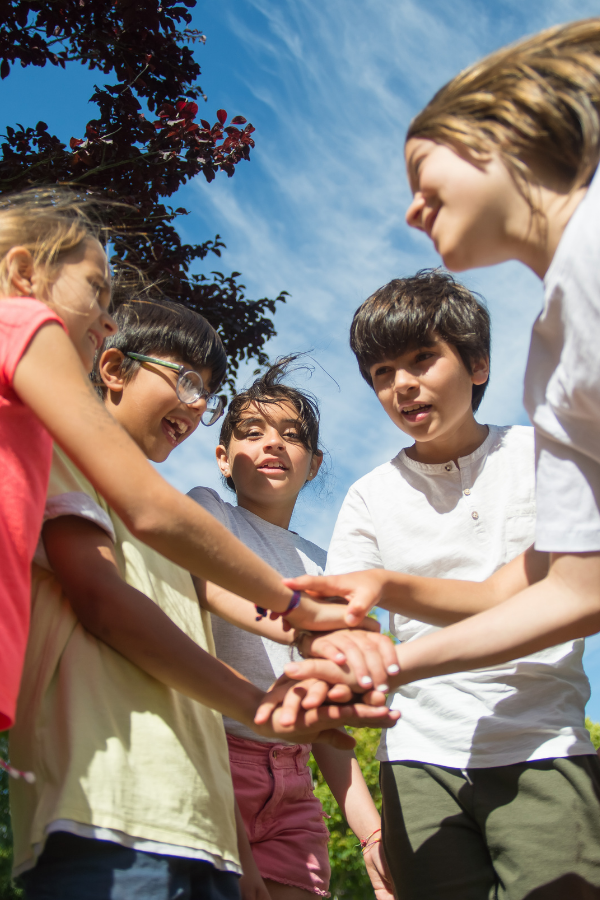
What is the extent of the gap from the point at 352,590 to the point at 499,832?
2.85ft

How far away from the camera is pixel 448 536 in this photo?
275 cm

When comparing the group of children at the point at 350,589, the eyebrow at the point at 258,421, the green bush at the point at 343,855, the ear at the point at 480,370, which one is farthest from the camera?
the green bush at the point at 343,855

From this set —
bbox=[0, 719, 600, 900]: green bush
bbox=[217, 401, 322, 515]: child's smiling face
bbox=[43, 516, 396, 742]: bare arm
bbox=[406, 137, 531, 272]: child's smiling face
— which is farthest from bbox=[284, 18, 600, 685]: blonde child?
bbox=[0, 719, 600, 900]: green bush

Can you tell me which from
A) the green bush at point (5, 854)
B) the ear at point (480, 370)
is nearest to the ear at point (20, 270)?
the ear at point (480, 370)

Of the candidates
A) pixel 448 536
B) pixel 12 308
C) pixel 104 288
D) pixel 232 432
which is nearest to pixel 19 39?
pixel 232 432

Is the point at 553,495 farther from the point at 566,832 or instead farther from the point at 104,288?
the point at 104,288

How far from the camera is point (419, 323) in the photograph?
3043 millimetres

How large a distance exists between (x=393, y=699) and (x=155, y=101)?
14.2ft

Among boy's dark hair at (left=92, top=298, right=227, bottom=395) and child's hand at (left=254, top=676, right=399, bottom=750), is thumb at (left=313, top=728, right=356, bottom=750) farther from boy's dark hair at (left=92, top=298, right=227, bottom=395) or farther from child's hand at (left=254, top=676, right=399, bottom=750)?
boy's dark hair at (left=92, top=298, right=227, bottom=395)

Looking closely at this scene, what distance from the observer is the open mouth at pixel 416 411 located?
293 cm

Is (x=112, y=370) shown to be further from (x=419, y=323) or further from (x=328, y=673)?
(x=328, y=673)

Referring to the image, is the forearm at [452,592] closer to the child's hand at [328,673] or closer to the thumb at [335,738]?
the child's hand at [328,673]

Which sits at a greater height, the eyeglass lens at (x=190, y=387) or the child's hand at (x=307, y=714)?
the eyeglass lens at (x=190, y=387)

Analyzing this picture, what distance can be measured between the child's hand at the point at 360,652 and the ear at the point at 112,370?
4.19ft
